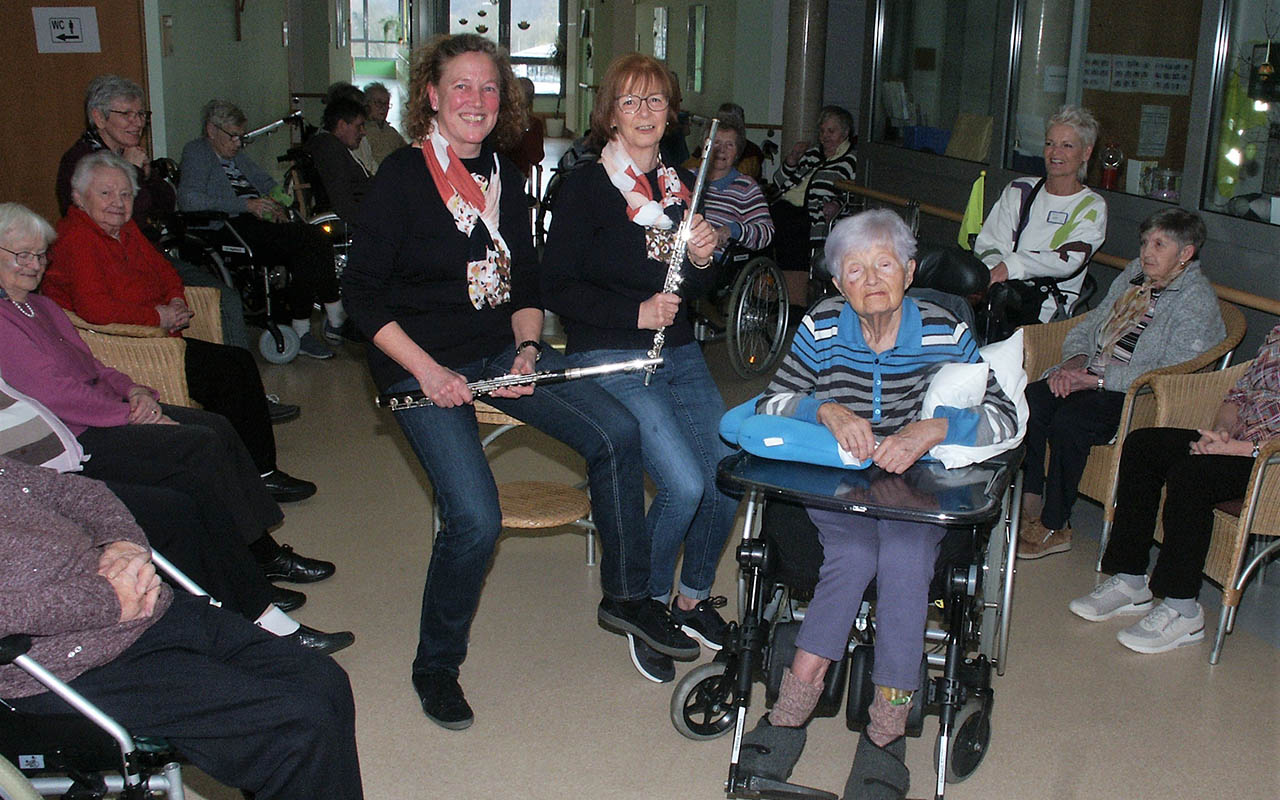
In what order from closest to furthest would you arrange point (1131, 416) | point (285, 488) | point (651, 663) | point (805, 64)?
point (651, 663), point (1131, 416), point (285, 488), point (805, 64)

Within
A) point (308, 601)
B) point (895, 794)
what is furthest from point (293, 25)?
point (895, 794)

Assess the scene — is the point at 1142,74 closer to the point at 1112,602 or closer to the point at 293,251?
the point at 1112,602

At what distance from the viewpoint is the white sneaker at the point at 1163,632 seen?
3006 millimetres

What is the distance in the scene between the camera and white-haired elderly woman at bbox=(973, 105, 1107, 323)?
421 cm

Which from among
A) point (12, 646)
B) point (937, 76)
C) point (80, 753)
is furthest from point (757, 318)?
point (12, 646)

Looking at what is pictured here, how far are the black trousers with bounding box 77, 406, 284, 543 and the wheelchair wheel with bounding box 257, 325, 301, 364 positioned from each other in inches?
102

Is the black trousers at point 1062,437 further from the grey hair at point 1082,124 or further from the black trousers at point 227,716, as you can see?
the black trousers at point 227,716

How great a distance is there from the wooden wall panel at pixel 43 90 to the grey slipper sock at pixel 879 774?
5.13 m

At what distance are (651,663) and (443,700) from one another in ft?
1.69

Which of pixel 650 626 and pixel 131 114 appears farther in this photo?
pixel 131 114

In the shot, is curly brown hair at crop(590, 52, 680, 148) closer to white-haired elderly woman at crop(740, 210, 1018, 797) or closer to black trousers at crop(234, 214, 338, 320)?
white-haired elderly woman at crop(740, 210, 1018, 797)

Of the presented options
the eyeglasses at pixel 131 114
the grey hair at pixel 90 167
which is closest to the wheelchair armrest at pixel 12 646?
the grey hair at pixel 90 167

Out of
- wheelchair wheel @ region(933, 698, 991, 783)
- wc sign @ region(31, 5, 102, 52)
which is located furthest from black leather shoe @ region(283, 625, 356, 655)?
wc sign @ region(31, 5, 102, 52)

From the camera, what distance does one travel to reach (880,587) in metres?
2.23
